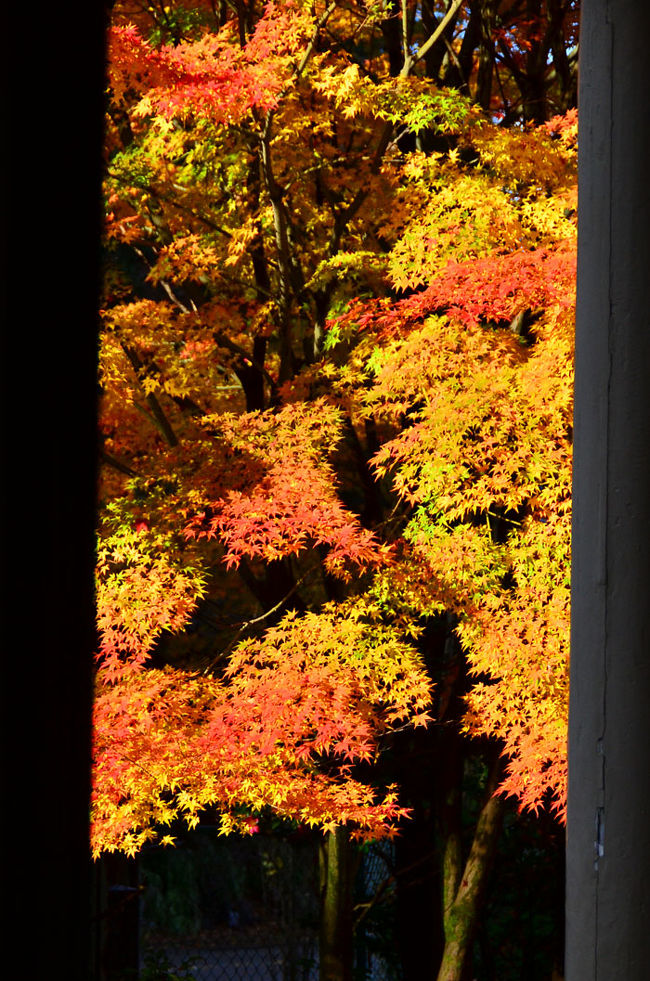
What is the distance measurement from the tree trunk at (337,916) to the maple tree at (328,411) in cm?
78

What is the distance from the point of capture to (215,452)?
19.4ft

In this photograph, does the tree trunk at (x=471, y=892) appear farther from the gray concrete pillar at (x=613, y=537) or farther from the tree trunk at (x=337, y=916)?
the gray concrete pillar at (x=613, y=537)

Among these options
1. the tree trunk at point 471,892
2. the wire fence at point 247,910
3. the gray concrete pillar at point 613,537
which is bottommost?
the wire fence at point 247,910

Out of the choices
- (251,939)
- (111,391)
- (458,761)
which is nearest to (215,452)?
(111,391)

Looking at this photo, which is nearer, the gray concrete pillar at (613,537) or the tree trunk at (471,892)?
the gray concrete pillar at (613,537)

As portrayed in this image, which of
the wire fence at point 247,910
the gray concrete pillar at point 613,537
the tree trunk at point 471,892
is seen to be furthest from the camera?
the wire fence at point 247,910

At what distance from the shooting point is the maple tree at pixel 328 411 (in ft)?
16.8

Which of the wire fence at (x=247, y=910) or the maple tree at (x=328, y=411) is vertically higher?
the maple tree at (x=328, y=411)

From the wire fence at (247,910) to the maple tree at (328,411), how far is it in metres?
2.12

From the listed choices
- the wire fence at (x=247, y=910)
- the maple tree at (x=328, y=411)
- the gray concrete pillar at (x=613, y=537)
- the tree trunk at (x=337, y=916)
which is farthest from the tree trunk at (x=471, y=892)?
the gray concrete pillar at (x=613, y=537)

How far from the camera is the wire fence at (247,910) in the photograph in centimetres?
954

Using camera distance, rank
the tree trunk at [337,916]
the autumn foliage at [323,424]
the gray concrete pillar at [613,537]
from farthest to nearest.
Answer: the tree trunk at [337,916]
the autumn foliage at [323,424]
the gray concrete pillar at [613,537]

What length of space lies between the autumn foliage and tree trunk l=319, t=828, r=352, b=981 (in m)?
0.86

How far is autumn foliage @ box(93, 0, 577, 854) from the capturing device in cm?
511
